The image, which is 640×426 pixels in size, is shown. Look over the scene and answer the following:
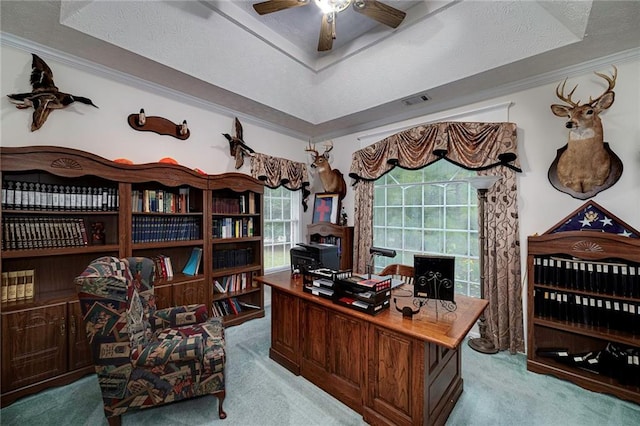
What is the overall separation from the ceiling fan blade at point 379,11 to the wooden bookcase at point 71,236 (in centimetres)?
231

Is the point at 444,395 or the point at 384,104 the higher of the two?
the point at 384,104

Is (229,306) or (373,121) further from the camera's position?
(373,121)

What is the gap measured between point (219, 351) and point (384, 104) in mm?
3273

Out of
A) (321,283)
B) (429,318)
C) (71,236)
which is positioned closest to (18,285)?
(71,236)

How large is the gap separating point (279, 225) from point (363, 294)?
2897 mm

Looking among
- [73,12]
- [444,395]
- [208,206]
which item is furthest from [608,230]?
[73,12]

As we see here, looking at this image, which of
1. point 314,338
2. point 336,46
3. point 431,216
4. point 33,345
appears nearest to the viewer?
point 33,345

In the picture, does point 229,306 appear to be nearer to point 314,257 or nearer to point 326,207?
point 314,257

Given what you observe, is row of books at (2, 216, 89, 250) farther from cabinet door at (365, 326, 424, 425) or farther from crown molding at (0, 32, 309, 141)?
→ cabinet door at (365, 326, 424, 425)

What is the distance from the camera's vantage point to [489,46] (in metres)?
2.44

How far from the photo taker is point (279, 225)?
4.48 metres

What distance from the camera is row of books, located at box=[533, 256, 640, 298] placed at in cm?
206

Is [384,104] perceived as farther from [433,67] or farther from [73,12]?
[73,12]

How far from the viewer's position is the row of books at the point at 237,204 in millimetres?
3379
